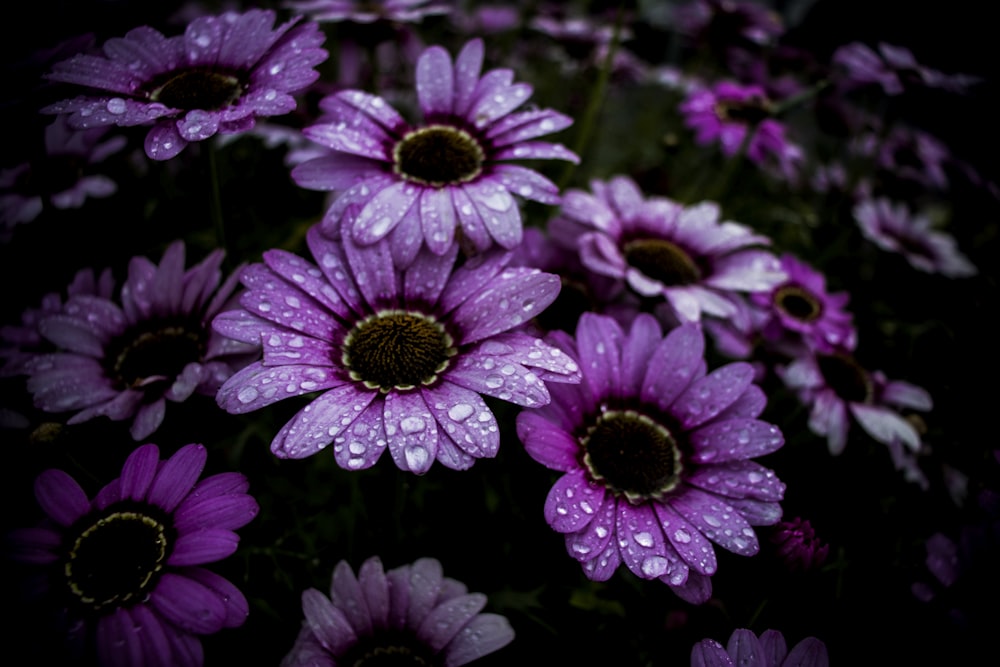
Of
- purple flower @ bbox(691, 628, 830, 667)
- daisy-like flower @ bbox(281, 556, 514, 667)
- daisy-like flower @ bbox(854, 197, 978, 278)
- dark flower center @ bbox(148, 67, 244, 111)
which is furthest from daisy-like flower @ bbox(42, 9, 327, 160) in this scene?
daisy-like flower @ bbox(854, 197, 978, 278)

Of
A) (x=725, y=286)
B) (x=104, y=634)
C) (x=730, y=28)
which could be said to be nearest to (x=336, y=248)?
(x=104, y=634)

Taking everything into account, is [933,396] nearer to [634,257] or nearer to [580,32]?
[634,257]

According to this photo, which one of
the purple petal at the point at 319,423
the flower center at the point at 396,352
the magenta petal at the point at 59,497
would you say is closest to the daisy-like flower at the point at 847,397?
the flower center at the point at 396,352

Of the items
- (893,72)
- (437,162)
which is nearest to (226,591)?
(437,162)

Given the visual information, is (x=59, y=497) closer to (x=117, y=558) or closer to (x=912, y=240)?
(x=117, y=558)

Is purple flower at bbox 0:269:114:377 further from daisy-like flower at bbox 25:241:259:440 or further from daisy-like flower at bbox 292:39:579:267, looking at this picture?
daisy-like flower at bbox 292:39:579:267

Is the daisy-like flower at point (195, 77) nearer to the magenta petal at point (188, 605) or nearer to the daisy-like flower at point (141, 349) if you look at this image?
the daisy-like flower at point (141, 349)
